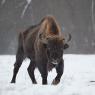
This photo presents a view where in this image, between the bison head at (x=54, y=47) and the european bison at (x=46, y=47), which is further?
the european bison at (x=46, y=47)

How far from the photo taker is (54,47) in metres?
9.75

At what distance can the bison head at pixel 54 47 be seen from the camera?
9648 millimetres

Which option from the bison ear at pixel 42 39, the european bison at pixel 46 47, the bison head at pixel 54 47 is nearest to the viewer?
the bison head at pixel 54 47

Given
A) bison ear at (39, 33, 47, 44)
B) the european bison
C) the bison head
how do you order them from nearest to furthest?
the bison head
the european bison
bison ear at (39, 33, 47, 44)

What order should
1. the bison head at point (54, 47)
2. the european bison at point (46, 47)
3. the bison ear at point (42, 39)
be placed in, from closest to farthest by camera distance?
1. the bison head at point (54, 47)
2. the european bison at point (46, 47)
3. the bison ear at point (42, 39)

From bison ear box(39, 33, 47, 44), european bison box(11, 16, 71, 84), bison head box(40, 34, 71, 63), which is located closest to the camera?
bison head box(40, 34, 71, 63)

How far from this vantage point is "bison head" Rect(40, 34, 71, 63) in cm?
965

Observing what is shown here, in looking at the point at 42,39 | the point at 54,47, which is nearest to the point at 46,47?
the point at 42,39

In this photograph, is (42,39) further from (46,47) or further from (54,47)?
(54,47)

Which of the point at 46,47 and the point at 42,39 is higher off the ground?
the point at 42,39

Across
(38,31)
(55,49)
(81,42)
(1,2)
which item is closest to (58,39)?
(55,49)

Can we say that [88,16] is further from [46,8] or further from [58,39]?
[58,39]

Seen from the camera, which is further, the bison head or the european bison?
the european bison

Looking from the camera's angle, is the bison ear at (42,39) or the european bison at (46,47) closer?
the european bison at (46,47)
